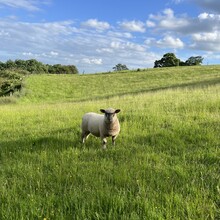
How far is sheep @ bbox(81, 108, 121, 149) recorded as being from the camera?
970 centimetres

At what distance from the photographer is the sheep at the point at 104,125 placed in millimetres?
9703

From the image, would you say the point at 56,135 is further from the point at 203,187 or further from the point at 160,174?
the point at 203,187

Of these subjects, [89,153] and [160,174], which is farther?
[89,153]


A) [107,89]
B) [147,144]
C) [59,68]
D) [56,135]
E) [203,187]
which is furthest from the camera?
[59,68]

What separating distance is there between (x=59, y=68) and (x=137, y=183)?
12663 cm

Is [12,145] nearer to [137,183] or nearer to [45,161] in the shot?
[45,161]

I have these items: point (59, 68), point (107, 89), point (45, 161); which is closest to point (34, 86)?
point (107, 89)

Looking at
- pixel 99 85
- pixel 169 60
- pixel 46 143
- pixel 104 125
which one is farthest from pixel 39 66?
→ pixel 104 125

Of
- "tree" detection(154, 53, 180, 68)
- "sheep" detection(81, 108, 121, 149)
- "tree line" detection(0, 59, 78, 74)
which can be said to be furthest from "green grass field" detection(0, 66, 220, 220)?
"tree line" detection(0, 59, 78, 74)

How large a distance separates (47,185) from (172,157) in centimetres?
Result: 319

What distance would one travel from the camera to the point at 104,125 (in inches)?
388

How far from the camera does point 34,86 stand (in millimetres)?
52000

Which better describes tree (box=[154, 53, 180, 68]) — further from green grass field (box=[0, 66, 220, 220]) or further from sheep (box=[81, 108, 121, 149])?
sheep (box=[81, 108, 121, 149])

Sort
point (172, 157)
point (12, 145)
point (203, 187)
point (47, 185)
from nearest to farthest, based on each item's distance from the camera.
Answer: point (203, 187) → point (47, 185) → point (172, 157) → point (12, 145)
